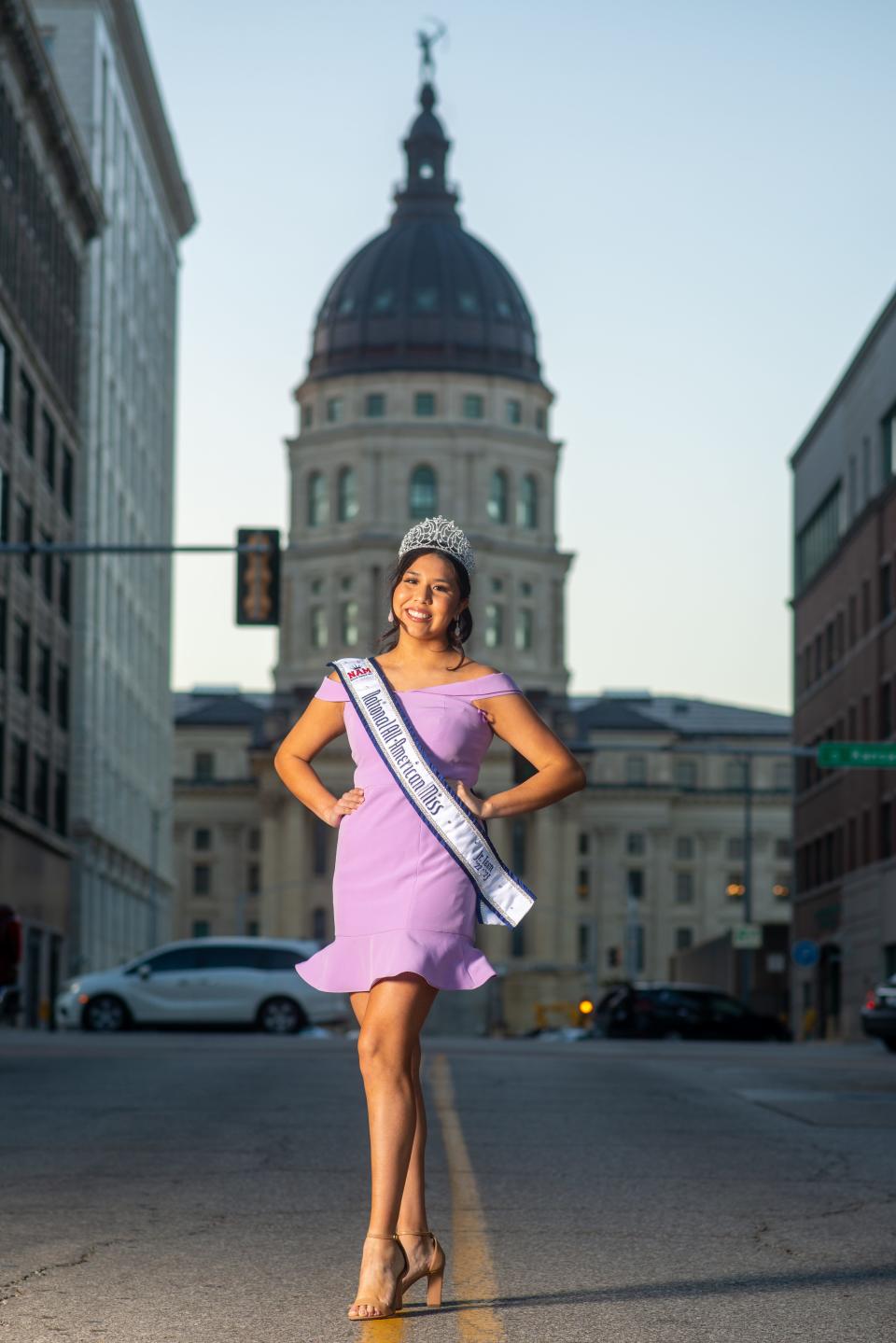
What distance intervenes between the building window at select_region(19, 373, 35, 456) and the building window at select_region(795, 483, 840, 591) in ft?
74.7

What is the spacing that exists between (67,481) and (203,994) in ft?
97.8

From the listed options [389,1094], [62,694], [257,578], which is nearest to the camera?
[389,1094]

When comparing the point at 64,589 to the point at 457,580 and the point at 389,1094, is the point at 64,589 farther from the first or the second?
the point at 389,1094

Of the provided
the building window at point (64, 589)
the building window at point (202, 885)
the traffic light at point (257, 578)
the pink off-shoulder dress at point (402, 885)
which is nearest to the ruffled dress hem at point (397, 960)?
the pink off-shoulder dress at point (402, 885)

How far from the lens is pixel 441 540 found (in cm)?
630

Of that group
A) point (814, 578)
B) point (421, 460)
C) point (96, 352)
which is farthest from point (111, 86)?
point (421, 460)

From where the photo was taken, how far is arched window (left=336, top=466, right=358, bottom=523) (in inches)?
5300

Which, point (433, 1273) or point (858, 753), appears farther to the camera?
point (858, 753)

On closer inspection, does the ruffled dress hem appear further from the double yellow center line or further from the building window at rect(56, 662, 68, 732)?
the building window at rect(56, 662, 68, 732)

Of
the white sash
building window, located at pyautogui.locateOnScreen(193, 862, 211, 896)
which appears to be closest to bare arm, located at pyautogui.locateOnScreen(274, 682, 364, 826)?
the white sash

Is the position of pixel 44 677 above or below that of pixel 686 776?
below

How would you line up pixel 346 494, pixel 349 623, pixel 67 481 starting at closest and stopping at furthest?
pixel 67 481
pixel 349 623
pixel 346 494

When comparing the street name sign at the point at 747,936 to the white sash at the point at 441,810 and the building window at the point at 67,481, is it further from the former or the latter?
the white sash at the point at 441,810

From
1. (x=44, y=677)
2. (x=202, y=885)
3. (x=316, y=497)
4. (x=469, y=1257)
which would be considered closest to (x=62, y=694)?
(x=44, y=677)
